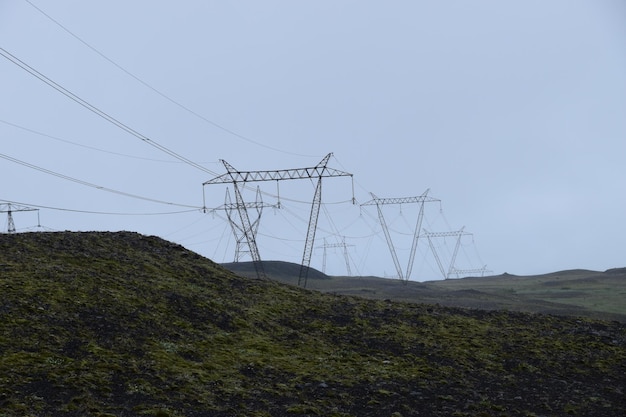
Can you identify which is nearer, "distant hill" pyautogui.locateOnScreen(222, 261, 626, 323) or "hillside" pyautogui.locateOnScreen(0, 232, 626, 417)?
"hillside" pyautogui.locateOnScreen(0, 232, 626, 417)

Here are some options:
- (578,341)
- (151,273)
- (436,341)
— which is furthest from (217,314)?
(578,341)

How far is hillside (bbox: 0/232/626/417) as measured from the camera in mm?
18781

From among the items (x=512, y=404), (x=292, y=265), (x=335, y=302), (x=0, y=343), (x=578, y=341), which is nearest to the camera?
(x=0, y=343)

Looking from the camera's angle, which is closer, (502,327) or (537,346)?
(537,346)

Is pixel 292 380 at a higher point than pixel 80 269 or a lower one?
lower

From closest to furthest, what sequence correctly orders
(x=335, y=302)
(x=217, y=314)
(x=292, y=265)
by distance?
(x=217, y=314)
(x=335, y=302)
(x=292, y=265)

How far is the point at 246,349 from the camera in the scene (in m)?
24.8

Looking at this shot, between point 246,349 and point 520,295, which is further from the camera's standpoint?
point 520,295

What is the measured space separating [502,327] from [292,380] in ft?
49.9

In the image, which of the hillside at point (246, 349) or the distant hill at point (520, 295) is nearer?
the hillside at point (246, 349)

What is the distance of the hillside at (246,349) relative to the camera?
61.6 feet

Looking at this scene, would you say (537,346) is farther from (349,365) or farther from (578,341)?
(349,365)

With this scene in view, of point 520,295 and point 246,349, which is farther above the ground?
point 520,295

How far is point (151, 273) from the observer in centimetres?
3170
